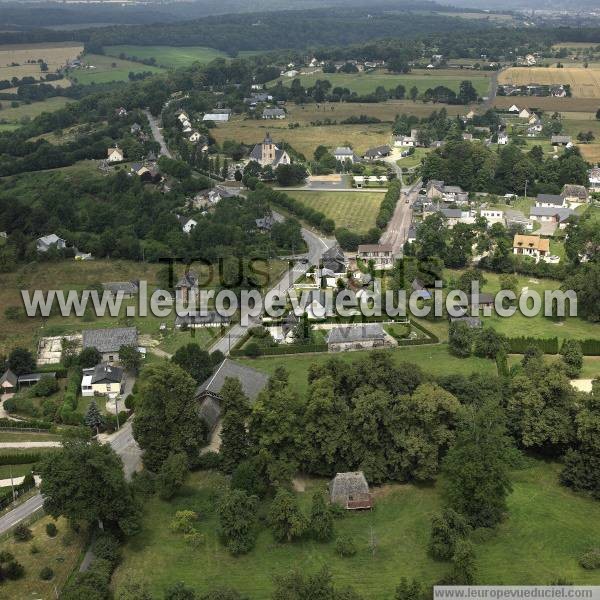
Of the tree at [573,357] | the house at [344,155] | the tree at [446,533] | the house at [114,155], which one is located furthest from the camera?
the house at [344,155]

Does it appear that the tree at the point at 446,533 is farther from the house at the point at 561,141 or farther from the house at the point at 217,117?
the house at the point at 217,117

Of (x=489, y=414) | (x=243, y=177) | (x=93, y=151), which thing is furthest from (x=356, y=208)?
(x=489, y=414)

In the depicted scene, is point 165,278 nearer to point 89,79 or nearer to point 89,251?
point 89,251

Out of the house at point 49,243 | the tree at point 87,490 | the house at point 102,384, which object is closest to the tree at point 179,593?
the tree at point 87,490

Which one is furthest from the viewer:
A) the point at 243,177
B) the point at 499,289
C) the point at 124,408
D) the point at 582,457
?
the point at 243,177

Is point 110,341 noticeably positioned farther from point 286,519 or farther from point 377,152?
point 377,152

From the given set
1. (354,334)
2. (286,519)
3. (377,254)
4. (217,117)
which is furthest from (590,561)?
(217,117)
